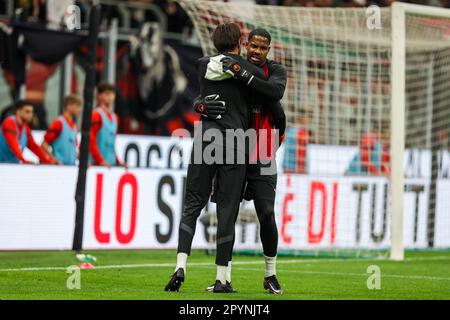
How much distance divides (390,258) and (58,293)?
725cm

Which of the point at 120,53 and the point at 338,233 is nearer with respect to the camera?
the point at 338,233

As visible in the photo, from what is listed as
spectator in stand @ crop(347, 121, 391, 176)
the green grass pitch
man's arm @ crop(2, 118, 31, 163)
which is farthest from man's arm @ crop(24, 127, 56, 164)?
spectator in stand @ crop(347, 121, 391, 176)

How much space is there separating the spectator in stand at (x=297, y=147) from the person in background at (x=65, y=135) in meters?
3.20

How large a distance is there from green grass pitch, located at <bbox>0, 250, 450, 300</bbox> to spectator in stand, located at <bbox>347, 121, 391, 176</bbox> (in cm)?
199

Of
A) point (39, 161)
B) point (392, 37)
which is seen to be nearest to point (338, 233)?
point (392, 37)

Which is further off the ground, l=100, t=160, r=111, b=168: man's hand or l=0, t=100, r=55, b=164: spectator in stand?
l=0, t=100, r=55, b=164: spectator in stand

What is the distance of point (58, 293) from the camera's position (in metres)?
9.18

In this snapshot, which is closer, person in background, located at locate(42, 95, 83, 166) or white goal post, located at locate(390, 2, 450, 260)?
white goal post, located at locate(390, 2, 450, 260)

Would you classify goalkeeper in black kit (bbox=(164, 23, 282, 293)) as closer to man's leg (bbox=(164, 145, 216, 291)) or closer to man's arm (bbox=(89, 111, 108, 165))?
man's leg (bbox=(164, 145, 216, 291))

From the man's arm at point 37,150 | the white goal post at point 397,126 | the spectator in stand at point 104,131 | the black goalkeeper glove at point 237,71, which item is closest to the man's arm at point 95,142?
the spectator in stand at point 104,131

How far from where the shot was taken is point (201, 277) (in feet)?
37.8

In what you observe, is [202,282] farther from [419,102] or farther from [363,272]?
[419,102]

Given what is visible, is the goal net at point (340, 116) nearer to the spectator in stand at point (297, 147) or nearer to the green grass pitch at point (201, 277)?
the spectator in stand at point (297, 147)

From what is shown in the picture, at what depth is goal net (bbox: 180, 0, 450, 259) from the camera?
15.7 meters
